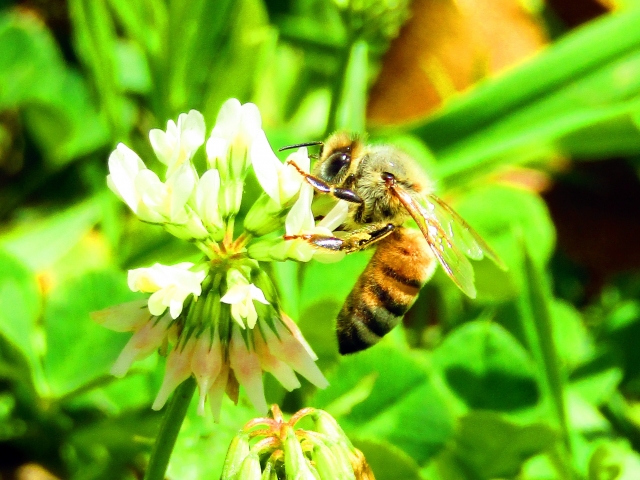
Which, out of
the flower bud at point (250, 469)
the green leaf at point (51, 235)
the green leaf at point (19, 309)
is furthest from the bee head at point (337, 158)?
the green leaf at point (51, 235)

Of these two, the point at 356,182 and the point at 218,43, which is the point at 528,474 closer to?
the point at 356,182

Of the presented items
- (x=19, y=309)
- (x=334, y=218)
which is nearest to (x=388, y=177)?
(x=334, y=218)

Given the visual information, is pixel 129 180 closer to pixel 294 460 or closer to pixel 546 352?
pixel 294 460

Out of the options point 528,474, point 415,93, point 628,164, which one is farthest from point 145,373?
point 628,164

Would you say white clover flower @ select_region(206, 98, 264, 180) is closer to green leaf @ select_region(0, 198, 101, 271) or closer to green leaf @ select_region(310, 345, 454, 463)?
green leaf @ select_region(310, 345, 454, 463)

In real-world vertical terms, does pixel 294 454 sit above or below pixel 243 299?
below
